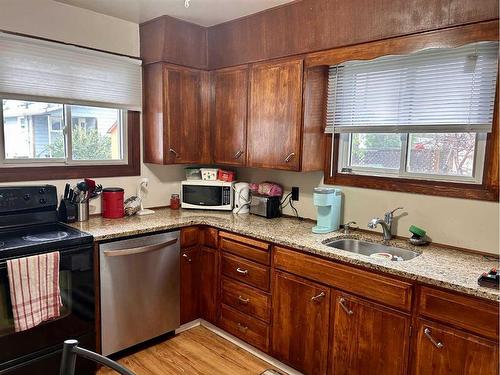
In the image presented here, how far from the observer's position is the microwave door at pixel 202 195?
3180mm

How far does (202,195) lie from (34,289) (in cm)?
149

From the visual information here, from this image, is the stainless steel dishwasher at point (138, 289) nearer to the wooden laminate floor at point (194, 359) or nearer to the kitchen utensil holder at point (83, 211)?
the wooden laminate floor at point (194, 359)

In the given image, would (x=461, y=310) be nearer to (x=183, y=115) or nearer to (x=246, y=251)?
(x=246, y=251)

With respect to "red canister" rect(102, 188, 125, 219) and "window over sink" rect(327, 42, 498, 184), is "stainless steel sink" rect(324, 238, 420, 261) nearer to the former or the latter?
"window over sink" rect(327, 42, 498, 184)

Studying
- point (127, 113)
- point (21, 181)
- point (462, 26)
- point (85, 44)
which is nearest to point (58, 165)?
point (21, 181)

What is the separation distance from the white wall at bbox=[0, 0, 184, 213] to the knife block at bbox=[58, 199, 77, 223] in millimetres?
157

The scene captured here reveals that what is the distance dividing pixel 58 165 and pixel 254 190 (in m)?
1.50

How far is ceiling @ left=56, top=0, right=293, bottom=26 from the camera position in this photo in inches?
102

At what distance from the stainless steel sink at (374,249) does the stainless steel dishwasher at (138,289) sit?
1153mm

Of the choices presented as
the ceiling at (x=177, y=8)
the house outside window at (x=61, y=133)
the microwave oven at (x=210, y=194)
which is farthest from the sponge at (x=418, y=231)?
the house outside window at (x=61, y=133)

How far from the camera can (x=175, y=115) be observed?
301cm

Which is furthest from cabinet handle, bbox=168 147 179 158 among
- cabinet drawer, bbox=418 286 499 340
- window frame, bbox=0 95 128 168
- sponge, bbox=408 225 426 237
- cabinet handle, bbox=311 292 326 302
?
cabinet drawer, bbox=418 286 499 340

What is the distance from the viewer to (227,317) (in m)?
2.79

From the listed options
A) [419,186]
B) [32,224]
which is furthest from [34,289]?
[419,186]
